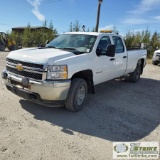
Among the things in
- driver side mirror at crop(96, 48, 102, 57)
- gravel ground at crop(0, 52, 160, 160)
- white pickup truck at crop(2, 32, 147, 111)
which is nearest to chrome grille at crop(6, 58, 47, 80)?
white pickup truck at crop(2, 32, 147, 111)

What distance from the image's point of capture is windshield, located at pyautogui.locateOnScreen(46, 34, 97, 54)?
16.3 ft

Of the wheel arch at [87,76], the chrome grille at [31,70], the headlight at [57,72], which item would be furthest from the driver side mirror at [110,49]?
the chrome grille at [31,70]

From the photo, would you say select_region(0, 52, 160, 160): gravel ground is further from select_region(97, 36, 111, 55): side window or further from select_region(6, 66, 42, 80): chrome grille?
select_region(97, 36, 111, 55): side window

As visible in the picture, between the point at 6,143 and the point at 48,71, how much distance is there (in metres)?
1.51

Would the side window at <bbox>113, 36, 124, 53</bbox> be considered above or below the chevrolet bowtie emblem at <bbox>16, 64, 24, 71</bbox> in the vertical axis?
above

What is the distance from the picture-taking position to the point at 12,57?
4.51 meters

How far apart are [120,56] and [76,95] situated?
2490 millimetres

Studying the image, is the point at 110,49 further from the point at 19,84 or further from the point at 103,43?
the point at 19,84

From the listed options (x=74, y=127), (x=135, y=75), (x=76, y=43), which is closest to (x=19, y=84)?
(x=74, y=127)

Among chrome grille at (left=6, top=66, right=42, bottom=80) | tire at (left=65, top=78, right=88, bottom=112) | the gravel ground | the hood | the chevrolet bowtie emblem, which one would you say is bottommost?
the gravel ground

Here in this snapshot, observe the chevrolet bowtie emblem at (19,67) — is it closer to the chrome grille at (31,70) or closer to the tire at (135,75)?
the chrome grille at (31,70)

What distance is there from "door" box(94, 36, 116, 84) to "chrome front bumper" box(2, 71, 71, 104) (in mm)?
1187

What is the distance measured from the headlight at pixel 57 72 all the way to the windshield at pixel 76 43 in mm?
820

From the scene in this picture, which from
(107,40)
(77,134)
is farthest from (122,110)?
(107,40)
